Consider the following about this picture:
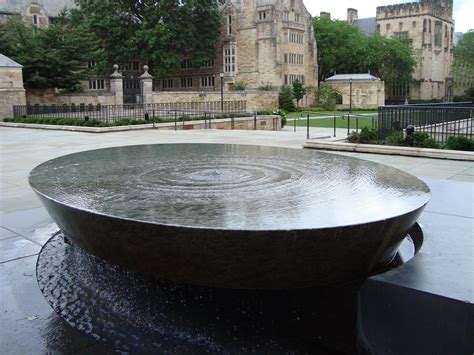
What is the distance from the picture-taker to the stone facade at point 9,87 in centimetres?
3055

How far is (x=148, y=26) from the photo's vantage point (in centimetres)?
5050

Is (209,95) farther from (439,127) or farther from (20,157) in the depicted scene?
(20,157)

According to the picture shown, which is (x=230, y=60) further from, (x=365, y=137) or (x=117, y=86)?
(x=365, y=137)

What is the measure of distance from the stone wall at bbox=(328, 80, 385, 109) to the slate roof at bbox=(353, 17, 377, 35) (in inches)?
1261

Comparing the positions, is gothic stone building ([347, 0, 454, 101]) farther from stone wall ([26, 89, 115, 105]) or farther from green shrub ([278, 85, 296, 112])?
stone wall ([26, 89, 115, 105])

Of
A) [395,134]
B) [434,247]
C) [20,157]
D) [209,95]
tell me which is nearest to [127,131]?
[20,157]

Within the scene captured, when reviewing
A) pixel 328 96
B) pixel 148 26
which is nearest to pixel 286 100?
pixel 328 96

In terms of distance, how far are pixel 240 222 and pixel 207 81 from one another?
59777 mm

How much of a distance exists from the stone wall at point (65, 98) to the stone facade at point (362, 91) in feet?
92.4

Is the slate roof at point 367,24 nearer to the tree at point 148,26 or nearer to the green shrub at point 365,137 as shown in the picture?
the tree at point 148,26

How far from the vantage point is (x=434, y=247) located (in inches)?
155

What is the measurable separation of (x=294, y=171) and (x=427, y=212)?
55.9 inches

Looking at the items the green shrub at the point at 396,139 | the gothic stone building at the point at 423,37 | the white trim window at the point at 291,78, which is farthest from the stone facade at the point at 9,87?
the gothic stone building at the point at 423,37

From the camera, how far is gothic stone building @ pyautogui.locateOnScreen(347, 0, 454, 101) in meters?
77.1
